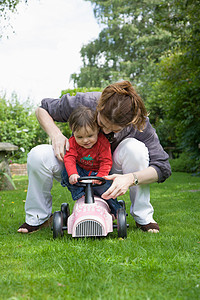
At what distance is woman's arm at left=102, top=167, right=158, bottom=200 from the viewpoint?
7.47ft

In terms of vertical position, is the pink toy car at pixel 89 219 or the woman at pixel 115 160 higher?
the woman at pixel 115 160

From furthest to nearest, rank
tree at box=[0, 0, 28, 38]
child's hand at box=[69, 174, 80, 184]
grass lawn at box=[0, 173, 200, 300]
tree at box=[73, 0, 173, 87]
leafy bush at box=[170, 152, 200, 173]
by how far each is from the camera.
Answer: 1. tree at box=[73, 0, 173, 87]
2. leafy bush at box=[170, 152, 200, 173]
3. tree at box=[0, 0, 28, 38]
4. child's hand at box=[69, 174, 80, 184]
5. grass lawn at box=[0, 173, 200, 300]

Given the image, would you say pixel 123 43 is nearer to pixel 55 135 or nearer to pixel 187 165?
pixel 187 165

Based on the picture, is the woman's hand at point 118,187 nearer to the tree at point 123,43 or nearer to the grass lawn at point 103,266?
the grass lawn at point 103,266

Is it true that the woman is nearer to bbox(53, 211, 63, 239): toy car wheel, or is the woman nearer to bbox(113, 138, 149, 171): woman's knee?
bbox(113, 138, 149, 171): woman's knee

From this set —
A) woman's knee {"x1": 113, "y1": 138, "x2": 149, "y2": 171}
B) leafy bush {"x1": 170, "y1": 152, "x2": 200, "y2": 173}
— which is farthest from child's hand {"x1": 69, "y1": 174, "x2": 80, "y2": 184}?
leafy bush {"x1": 170, "y1": 152, "x2": 200, "y2": 173}

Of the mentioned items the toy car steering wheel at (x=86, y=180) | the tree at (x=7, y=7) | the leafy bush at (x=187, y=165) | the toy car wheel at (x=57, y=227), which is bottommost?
the leafy bush at (x=187, y=165)

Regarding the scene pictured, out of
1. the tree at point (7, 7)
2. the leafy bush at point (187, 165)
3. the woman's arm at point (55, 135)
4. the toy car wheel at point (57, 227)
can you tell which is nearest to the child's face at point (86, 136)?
the woman's arm at point (55, 135)

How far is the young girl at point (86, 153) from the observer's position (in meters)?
2.46

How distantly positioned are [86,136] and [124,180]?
0.42 metres

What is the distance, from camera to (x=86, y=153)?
2588 millimetres

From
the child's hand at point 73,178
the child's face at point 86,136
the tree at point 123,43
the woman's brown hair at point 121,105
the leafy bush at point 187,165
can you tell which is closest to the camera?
the woman's brown hair at point 121,105

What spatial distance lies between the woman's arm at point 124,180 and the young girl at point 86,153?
0.54 feet

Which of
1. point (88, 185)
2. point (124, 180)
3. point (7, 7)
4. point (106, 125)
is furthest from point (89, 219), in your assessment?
point (7, 7)
